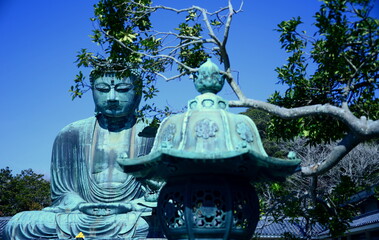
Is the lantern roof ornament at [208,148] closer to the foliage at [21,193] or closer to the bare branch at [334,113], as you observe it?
the bare branch at [334,113]

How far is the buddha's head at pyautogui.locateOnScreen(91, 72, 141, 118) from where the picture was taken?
1284 centimetres

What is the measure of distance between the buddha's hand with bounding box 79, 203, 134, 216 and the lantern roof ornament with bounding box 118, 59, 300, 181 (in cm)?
644

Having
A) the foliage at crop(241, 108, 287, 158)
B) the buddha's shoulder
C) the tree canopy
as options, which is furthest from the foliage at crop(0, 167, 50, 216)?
the tree canopy

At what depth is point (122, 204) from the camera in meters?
11.7

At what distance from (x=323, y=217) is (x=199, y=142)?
4469 millimetres

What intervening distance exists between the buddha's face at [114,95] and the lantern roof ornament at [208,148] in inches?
297

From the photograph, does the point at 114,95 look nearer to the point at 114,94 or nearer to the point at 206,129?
the point at 114,94

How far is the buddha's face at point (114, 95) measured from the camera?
1284 cm

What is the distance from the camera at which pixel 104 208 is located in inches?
462

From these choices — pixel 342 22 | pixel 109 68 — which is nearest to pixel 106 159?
pixel 109 68

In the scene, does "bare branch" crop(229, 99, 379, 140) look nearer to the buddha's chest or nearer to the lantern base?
the lantern base

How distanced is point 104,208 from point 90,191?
1033 mm

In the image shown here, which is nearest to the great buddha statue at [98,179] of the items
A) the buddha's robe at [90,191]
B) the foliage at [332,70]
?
the buddha's robe at [90,191]

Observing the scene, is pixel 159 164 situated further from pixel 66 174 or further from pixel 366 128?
pixel 66 174
